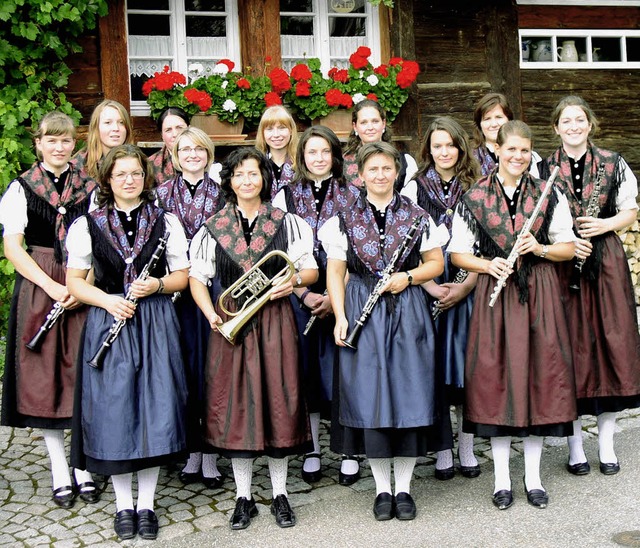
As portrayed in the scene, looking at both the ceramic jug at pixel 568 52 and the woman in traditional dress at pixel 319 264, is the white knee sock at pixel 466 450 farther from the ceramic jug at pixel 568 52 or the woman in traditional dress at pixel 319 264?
the ceramic jug at pixel 568 52

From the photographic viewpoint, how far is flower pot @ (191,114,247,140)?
8164 mm

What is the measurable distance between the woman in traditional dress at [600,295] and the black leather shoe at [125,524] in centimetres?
254

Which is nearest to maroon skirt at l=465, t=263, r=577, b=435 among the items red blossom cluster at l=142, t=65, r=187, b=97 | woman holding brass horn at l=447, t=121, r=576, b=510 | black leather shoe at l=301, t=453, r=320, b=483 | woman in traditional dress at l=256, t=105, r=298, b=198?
woman holding brass horn at l=447, t=121, r=576, b=510

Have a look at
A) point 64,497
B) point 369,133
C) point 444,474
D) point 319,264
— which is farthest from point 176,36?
point 444,474

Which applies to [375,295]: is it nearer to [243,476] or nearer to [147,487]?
[243,476]

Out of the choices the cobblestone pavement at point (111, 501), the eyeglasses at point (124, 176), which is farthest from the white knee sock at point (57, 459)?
the eyeglasses at point (124, 176)

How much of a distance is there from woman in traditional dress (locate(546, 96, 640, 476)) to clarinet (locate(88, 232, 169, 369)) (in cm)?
231

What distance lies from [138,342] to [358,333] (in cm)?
114

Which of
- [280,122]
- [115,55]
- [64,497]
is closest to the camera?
[64,497]

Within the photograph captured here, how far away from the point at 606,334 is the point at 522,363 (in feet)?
2.58

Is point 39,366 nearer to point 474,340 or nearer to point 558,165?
point 474,340

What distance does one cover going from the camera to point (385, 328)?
4.64 m

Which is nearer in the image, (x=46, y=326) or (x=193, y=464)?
(x=46, y=326)

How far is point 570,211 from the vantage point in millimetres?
5188
